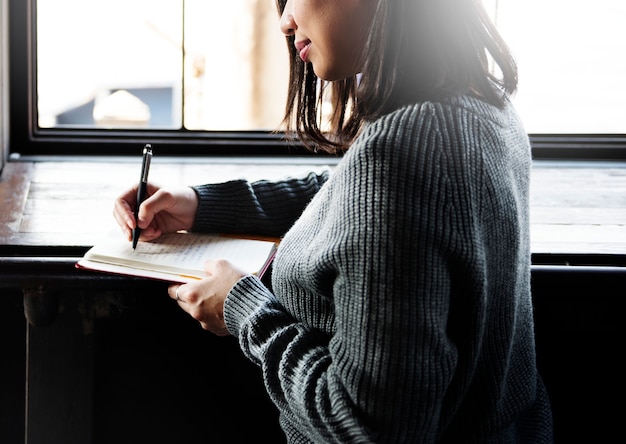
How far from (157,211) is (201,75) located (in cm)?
72

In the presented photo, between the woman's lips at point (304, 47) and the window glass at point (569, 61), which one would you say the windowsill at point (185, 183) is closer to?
the window glass at point (569, 61)

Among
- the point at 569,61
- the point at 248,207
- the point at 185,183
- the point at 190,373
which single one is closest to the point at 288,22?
the point at 248,207

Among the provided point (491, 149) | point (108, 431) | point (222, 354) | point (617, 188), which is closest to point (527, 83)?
point (617, 188)

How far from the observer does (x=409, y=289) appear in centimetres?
76

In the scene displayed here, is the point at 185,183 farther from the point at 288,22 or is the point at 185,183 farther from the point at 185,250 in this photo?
the point at 288,22

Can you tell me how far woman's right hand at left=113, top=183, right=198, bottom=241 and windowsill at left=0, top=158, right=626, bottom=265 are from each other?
0.30ft

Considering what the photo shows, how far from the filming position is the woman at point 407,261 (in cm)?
77

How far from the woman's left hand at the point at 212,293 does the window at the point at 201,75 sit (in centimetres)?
87

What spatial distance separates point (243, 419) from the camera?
1562 millimetres

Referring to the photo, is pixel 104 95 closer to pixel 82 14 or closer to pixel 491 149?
pixel 82 14

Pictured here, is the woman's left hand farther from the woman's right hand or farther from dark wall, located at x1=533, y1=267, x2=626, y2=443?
dark wall, located at x1=533, y1=267, x2=626, y2=443

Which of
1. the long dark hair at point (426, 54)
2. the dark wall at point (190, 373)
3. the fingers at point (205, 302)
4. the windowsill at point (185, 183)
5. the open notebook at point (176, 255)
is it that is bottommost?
the dark wall at point (190, 373)

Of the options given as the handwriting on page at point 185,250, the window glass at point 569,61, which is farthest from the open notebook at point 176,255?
the window glass at point 569,61

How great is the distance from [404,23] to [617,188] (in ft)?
3.61
